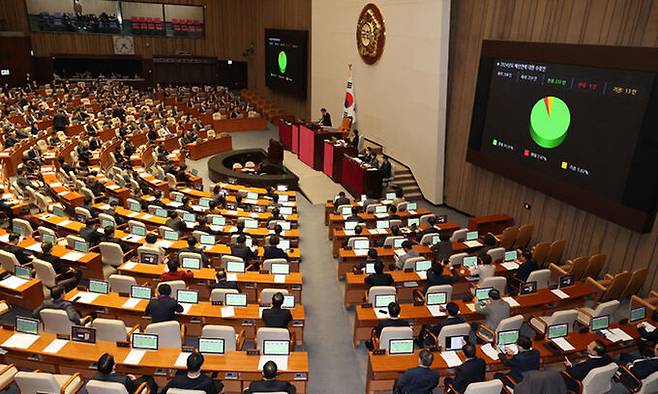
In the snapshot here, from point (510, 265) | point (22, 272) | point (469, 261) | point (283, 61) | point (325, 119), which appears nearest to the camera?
point (22, 272)

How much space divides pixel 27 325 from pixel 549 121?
12.2 metres

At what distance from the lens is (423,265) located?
10461mm

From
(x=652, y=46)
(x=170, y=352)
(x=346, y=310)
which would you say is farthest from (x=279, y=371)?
(x=652, y=46)

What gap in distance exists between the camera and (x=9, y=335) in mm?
7473

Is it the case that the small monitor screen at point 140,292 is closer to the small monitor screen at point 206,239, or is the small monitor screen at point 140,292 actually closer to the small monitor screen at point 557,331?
the small monitor screen at point 206,239

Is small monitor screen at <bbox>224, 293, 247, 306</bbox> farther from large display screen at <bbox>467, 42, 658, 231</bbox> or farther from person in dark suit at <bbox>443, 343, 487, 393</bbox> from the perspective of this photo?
large display screen at <bbox>467, 42, 658, 231</bbox>

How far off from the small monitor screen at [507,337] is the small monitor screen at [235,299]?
4.43 m

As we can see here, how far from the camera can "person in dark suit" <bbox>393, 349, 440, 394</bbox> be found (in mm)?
6648

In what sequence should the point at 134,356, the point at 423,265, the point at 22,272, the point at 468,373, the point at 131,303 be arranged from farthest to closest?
the point at 423,265, the point at 22,272, the point at 131,303, the point at 134,356, the point at 468,373

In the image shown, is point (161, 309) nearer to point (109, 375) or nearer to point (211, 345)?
point (211, 345)

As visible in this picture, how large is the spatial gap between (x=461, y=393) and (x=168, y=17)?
35.1m

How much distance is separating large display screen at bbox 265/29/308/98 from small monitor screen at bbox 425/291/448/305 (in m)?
19.9

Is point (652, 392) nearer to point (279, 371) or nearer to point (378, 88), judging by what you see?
point (279, 371)

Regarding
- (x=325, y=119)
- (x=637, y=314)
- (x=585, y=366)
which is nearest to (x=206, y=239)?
(x=585, y=366)
